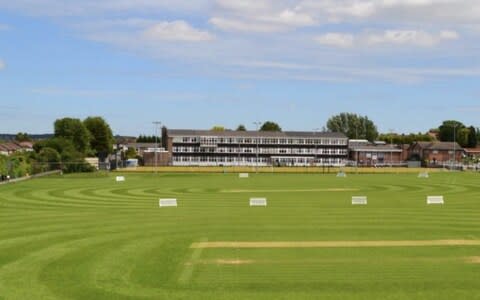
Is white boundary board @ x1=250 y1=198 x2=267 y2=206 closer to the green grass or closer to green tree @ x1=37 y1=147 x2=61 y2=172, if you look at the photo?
the green grass

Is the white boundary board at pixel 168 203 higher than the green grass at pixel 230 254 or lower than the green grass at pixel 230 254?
higher

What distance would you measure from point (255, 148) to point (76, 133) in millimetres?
50420

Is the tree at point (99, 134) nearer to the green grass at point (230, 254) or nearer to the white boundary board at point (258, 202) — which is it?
the green grass at point (230, 254)

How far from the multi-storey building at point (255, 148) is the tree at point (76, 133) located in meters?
24.6

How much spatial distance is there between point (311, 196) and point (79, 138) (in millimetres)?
113607

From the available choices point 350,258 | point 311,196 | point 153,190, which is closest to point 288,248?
point 350,258

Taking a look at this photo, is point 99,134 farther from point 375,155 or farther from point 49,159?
point 375,155

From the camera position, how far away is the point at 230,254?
73.9 ft

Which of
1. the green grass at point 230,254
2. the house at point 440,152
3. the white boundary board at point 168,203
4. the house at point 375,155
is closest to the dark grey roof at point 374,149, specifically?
the house at point 375,155

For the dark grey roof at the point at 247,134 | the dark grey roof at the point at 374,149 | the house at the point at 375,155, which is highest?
the dark grey roof at the point at 247,134

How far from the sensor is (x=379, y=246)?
24.2m

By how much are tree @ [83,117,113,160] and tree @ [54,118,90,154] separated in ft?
46.6

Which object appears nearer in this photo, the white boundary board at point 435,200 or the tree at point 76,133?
the white boundary board at point 435,200

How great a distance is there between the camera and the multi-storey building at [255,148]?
170 m
